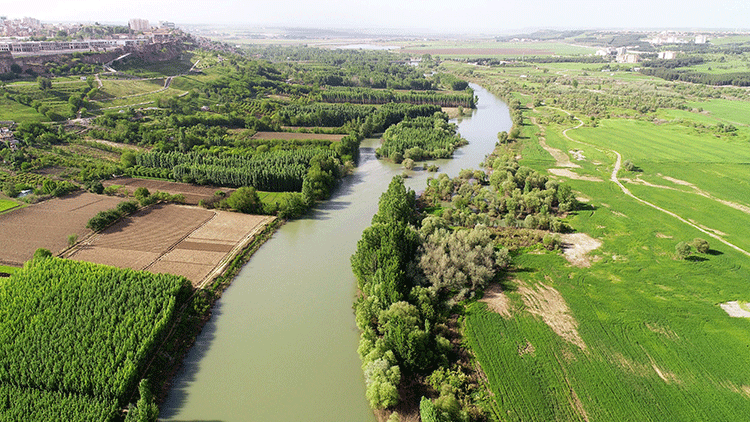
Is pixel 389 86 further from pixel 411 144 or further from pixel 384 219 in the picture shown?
pixel 384 219

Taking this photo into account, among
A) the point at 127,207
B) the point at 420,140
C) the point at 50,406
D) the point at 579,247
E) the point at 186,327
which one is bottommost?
the point at 186,327

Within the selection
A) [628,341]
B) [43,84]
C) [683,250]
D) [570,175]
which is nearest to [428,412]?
[628,341]

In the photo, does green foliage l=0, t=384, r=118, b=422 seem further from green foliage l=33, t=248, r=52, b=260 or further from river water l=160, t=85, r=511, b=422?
green foliage l=33, t=248, r=52, b=260

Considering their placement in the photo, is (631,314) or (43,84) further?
(43,84)

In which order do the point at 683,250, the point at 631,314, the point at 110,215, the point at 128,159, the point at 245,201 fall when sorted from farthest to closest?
the point at 128,159 → the point at 245,201 → the point at 110,215 → the point at 683,250 → the point at 631,314

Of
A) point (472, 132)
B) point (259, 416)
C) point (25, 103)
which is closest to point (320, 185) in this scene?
point (259, 416)

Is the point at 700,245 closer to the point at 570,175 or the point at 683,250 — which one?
the point at 683,250

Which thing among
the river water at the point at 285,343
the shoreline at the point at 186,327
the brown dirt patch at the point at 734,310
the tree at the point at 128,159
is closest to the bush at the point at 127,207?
the tree at the point at 128,159
